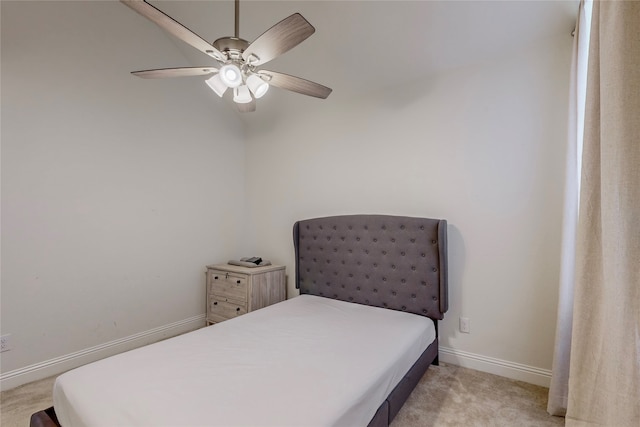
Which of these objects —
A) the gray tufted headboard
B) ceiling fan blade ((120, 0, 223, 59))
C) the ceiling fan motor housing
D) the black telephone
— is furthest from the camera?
the black telephone

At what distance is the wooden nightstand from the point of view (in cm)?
301

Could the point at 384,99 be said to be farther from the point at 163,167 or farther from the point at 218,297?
the point at 218,297

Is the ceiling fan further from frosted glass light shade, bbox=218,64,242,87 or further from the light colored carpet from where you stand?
the light colored carpet

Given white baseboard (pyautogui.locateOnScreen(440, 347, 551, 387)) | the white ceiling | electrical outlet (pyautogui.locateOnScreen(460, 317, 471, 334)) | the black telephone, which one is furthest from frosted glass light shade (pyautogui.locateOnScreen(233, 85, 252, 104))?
white baseboard (pyautogui.locateOnScreen(440, 347, 551, 387))

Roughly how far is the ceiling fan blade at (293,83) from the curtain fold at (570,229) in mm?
1545

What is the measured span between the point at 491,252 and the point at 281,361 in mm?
1795

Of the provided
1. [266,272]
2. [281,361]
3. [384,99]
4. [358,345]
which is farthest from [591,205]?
[266,272]

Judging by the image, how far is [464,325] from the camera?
248 centimetres

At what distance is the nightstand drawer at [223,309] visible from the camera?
10.00 feet

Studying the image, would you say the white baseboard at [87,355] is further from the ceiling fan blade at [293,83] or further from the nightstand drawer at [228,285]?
the ceiling fan blade at [293,83]

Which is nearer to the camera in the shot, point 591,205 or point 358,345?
point 591,205

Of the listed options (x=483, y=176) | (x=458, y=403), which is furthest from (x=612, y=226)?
(x=458, y=403)

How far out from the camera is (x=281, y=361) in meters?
1.56

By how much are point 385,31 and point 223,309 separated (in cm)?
297
